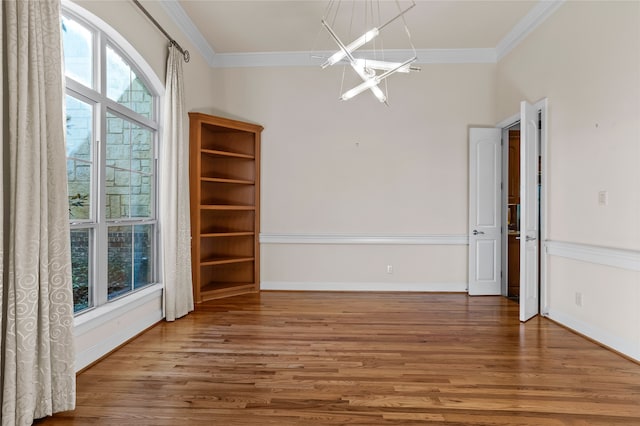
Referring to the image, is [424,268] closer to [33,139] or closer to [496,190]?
[496,190]

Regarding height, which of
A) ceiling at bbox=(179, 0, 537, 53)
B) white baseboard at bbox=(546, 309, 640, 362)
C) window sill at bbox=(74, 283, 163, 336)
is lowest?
white baseboard at bbox=(546, 309, 640, 362)

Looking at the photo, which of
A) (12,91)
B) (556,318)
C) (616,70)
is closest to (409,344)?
(556,318)

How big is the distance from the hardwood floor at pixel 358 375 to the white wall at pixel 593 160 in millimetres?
378

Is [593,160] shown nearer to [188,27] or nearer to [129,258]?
[129,258]

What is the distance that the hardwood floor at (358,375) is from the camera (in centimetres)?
222

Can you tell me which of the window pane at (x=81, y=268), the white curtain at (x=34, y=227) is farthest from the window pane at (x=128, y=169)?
the white curtain at (x=34, y=227)

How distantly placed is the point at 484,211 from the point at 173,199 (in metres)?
4.13

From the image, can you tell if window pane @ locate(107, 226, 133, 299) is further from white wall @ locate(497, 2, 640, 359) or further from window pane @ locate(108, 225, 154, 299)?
white wall @ locate(497, 2, 640, 359)

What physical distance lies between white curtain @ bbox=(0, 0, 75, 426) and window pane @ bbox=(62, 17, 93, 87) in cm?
69

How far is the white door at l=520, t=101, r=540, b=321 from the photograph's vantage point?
412cm

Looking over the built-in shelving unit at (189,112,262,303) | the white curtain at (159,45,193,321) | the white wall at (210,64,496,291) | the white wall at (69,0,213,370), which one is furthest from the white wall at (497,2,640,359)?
the white wall at (69,0,213,370)

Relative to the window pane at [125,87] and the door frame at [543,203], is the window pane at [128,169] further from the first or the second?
the door frame at [543,203]

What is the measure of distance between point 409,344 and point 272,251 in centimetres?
279

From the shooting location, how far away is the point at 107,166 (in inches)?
131
